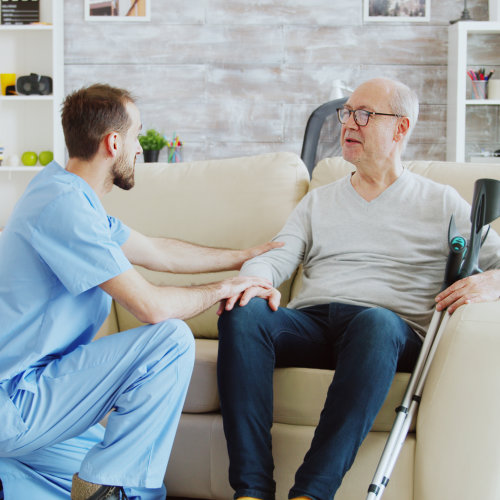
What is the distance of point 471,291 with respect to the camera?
1658 millimetres

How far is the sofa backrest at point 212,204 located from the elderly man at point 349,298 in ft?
0.71

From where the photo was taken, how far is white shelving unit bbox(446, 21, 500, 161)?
4215 mm

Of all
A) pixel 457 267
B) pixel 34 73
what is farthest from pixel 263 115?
pixel 457 267

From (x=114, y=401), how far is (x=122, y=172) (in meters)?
0.55

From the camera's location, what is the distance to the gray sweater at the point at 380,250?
1915 mm

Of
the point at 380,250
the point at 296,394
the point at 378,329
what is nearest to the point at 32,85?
the point at 380,250

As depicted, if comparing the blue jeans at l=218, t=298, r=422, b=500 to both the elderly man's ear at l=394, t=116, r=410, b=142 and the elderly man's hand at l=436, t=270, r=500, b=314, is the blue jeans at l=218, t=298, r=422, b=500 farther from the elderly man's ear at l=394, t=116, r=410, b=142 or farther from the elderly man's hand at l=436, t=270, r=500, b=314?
the elderly man's ear at l=394, t=116, r=410, b=142

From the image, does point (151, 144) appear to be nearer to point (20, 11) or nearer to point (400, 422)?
point (20, 11)

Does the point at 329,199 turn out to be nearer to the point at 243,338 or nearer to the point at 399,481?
the point at 243,338

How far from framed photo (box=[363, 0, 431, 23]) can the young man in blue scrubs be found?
3.28 m

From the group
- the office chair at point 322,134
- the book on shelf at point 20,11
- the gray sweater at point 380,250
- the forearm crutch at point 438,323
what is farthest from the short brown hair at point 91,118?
the book on shelf at point 20,11

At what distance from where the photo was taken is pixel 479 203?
167cm

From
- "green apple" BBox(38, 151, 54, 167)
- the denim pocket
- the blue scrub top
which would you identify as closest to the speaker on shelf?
"green apple" BBox(38, 151, 54, 167)

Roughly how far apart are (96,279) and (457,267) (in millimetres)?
896
